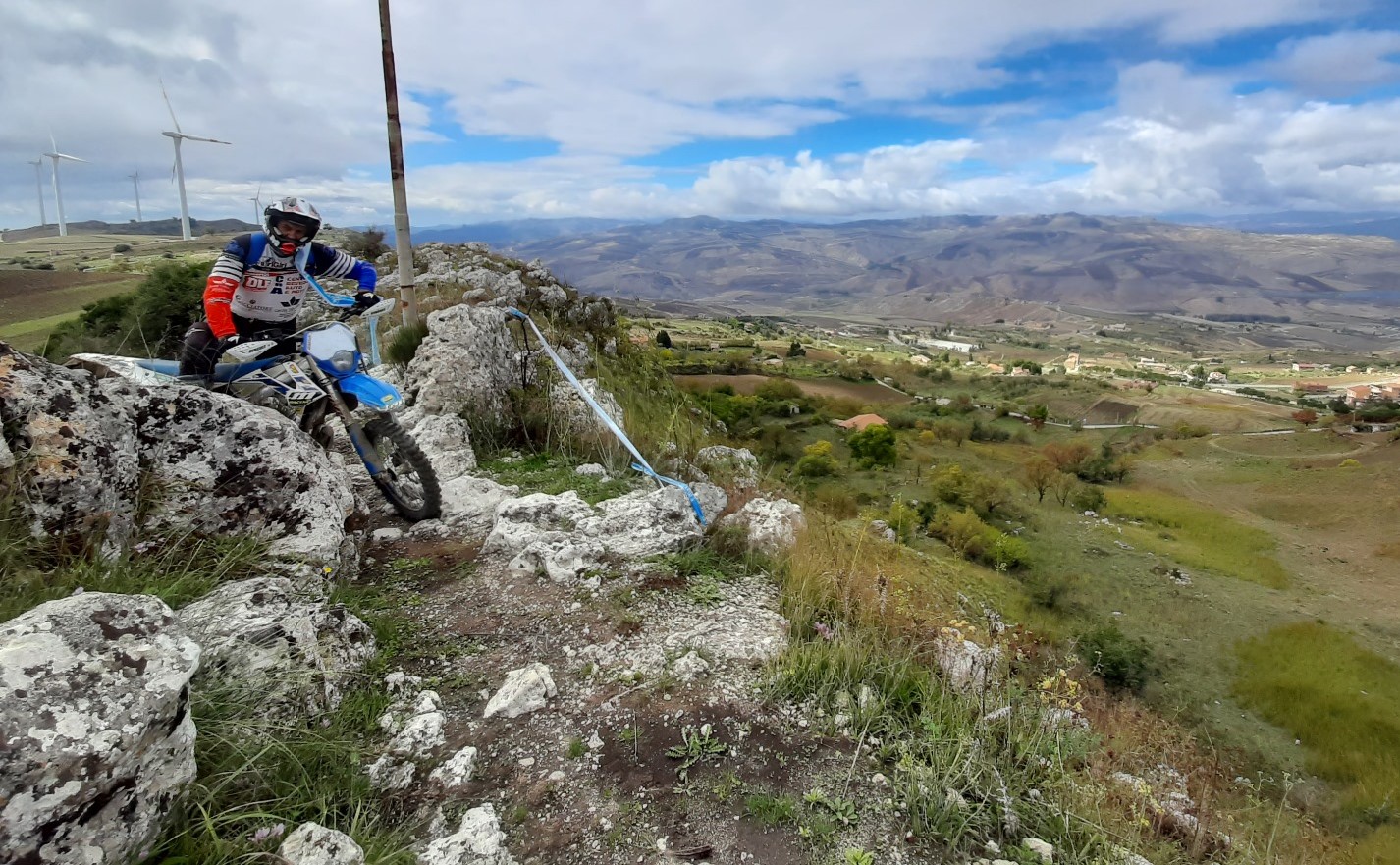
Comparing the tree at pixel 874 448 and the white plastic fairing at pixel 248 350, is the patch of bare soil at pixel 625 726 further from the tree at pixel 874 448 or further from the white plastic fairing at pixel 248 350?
the tree at pixel 874 448

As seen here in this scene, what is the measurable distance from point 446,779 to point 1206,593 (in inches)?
1559

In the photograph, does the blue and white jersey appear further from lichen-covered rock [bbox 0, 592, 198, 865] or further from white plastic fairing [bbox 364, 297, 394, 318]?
lichen-covered rock [bbox 0, 592, 198, 865]

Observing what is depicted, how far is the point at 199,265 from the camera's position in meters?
14.7

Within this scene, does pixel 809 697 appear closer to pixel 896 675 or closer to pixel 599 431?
pixel 896 675

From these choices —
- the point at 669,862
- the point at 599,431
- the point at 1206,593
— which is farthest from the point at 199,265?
the point at 1206,593

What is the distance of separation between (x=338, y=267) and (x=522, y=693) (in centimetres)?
444

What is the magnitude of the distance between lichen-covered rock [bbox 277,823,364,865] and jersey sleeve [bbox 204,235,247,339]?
4.03 meters

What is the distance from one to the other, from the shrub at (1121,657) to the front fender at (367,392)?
70.0ft

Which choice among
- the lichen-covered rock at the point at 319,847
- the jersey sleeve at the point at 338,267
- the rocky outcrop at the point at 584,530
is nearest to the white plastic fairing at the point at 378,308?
the jersey sleeve at the point at 338,267

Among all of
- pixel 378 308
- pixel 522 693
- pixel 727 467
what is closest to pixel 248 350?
pixel 378 308

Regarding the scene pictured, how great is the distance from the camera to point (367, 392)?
5445 mm

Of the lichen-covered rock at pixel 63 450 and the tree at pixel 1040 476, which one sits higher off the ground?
the lichen-covered rock at pixel 63 450

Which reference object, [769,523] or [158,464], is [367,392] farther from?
[769,523]

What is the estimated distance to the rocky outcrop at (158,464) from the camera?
10.7ft
